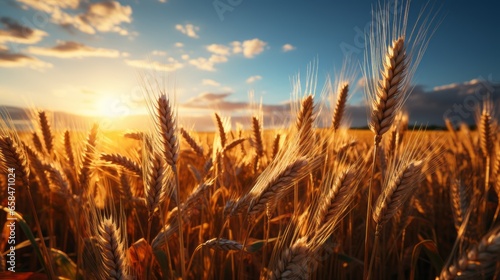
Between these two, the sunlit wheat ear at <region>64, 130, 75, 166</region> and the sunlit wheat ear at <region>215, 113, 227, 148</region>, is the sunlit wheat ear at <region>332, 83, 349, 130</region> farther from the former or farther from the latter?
the sunlit wheat ear at <region>64, 130, 75, 166</region>

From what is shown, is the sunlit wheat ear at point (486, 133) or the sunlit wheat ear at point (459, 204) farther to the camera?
the sunlit wheat ear at point (486, 133)

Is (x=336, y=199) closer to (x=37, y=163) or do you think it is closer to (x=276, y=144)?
(x=276, y=144)

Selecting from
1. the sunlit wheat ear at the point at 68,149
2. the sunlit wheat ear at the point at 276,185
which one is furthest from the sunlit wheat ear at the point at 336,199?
the sunlit wheat ear at the point at 68,149

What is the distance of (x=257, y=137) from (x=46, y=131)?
184 cm

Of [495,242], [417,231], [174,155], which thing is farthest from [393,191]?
[417,231]

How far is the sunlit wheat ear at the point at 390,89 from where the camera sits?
161 cm

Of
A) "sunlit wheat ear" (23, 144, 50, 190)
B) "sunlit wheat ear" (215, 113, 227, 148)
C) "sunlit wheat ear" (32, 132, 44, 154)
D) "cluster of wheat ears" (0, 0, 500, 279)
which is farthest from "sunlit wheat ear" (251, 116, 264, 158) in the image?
"sunlit wheat ear" (32, 132, 44, 154)

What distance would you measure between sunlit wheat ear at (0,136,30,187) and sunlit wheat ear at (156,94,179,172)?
74 centimetres

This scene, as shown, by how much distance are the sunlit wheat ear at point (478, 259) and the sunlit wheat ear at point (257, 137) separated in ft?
6.19

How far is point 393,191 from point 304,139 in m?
0.79

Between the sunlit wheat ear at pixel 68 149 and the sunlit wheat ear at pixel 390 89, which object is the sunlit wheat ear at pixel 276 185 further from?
the sunlit wheat ear at pixel 68 149

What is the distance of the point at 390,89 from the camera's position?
167cm

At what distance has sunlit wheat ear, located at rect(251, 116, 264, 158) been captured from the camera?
2947 millimetres

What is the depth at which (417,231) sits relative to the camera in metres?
3.25
